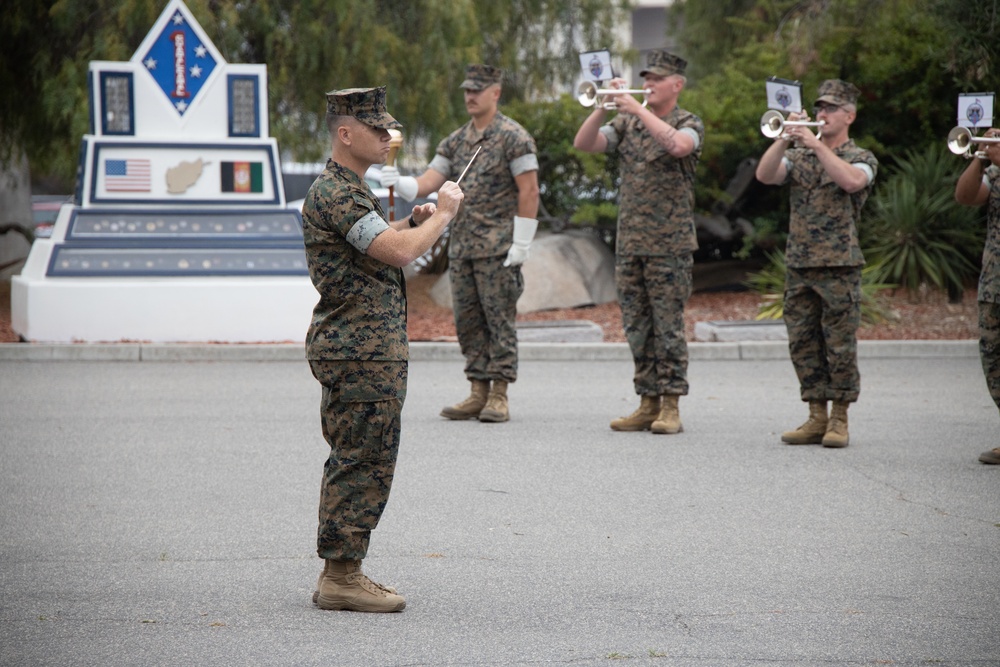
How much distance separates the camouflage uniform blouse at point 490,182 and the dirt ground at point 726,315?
4.34 meters

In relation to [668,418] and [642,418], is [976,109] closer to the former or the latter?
[668,418]

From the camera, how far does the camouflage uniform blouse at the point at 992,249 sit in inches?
277

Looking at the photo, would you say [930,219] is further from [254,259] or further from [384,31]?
[254,259]

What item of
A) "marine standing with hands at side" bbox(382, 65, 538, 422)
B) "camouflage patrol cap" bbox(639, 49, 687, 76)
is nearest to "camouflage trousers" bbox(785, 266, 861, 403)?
"camouflage patrol cap" bbox(639, 49, 687, 76)

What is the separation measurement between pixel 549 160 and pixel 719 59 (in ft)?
31.6

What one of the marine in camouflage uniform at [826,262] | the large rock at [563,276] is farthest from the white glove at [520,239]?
the large rock at [563,276]

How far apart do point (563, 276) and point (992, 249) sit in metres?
8.42

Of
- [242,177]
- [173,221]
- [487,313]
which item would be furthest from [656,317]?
[173,221]

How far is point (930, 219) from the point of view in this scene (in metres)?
15.2

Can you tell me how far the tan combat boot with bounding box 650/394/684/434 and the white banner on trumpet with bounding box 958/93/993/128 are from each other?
7.98 feet

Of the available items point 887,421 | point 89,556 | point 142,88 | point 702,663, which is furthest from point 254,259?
point 702,663

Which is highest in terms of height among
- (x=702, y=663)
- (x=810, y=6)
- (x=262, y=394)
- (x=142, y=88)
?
(x=810, y=6)

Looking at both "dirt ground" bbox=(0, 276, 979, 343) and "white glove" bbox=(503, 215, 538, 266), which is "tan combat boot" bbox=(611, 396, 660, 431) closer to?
"white glove" bbox=(503, 215, 538, 266)

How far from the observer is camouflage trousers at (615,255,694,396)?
7.96m
